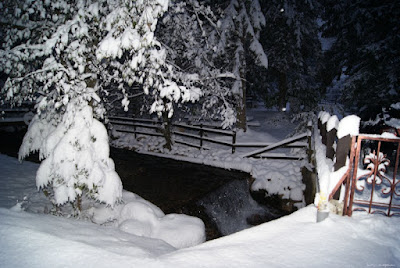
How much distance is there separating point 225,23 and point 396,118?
9175 mm

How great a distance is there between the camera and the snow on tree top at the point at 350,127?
3391mm

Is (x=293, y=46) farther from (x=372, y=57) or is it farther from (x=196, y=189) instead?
(x=196, y=189)

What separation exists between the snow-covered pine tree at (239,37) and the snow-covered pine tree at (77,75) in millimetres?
8814

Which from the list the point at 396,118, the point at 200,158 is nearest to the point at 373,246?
the point at 396,118

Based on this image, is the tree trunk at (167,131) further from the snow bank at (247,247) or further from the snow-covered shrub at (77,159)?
the snow bank at (247,247)

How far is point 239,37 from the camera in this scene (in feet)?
47.2

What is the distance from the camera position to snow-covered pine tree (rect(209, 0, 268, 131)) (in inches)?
521

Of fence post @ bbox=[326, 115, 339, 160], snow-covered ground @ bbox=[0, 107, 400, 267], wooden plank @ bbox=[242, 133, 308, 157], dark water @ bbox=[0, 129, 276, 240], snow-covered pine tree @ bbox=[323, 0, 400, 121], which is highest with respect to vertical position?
snow-covered pine tree @ bbox=[323, 0, 400, 121]

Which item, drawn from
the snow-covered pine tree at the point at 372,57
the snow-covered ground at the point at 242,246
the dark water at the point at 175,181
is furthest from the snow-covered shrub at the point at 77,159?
the snow-covered pine tree at the point at 372,57

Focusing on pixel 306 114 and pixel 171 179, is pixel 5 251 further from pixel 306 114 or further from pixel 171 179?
pixel 306 114

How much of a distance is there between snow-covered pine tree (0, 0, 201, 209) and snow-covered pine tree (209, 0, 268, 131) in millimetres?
8814

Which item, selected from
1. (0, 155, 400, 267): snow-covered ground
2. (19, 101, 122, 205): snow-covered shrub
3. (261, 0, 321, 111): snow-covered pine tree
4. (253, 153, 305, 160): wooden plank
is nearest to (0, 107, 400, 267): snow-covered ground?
(0, 155, 400, 267): snow-covered ground

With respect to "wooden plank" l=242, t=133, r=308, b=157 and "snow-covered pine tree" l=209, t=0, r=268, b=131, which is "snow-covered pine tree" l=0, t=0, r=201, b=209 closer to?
"wooden plank" l=242, t=133, r=308, b=157

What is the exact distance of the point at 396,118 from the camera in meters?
7.23
